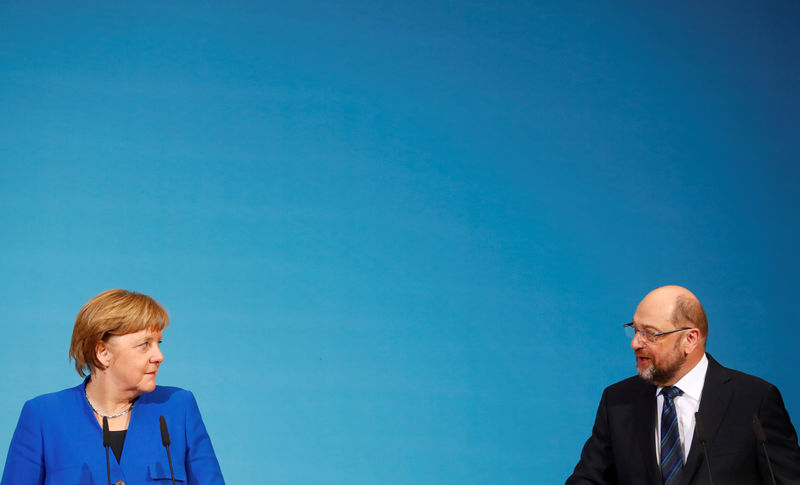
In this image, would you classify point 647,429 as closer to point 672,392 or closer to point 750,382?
point 672,392

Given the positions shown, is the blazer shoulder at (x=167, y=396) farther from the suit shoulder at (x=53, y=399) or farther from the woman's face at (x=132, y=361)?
the suit shoulder at (x=53, y=399)

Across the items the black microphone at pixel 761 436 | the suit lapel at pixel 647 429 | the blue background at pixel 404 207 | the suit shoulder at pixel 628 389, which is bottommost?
the black microphone at pixel 761 436

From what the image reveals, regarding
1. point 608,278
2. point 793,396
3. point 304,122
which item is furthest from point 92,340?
point 793,396

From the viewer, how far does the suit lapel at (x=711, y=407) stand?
8.07ft

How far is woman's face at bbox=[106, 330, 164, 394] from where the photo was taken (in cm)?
238

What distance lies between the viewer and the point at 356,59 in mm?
3707

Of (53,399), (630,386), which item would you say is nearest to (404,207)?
(630,386)

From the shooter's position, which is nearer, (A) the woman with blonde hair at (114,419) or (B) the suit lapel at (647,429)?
(A) the woman with blonde hair at (114,419)

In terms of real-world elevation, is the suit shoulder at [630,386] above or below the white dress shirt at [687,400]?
above

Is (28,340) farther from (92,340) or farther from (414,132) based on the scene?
(414,132)

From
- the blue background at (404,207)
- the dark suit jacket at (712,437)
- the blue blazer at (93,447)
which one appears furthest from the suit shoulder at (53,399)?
the dark suit jacket at (712,437)

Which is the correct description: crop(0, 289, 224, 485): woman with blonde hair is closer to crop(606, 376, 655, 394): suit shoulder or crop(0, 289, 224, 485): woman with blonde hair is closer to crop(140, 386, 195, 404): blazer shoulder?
crop(140, 386, 195, 404): blazer shoulder

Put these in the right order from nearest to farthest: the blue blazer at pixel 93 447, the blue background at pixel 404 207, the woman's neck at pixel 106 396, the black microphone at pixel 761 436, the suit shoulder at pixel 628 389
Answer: the black microphone at pixel 761 436
the blue blazer at pixel 93 447
the woman's neck at pixel 106 396
the suit shoulder at pixel 628 389
the blue background at pixel 404 207

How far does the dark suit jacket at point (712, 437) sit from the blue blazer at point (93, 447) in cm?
124
